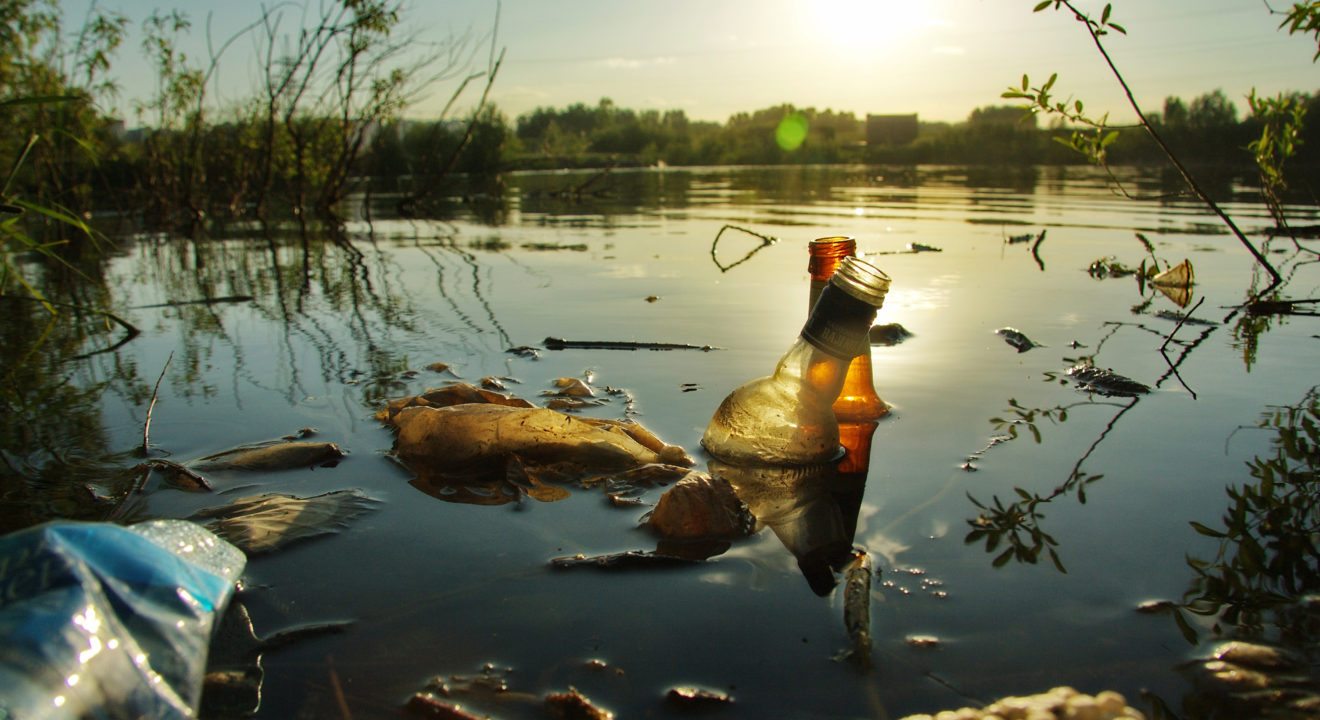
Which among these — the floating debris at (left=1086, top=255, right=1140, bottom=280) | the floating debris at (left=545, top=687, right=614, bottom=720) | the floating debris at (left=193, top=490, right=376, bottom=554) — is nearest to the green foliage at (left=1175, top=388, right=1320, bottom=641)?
the floating debris at (left=545, top=687, right=614, bottom=720)

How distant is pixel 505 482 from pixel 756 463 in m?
0.60

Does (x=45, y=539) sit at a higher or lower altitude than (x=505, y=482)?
higher

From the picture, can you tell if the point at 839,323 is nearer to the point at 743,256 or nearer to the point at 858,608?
the point at 858,608

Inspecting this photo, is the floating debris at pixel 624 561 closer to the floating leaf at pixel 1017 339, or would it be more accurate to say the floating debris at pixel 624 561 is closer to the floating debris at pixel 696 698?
the floating debris at pixel 696 698

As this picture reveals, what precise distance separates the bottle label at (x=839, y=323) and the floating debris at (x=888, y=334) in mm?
1612

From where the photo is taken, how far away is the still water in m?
1.16

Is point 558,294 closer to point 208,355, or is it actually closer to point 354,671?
point 208,355

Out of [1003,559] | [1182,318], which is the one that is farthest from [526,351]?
[1182,318]

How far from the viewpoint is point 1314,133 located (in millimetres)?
21688

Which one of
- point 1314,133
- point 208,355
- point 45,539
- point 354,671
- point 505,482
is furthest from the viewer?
point 1314,133

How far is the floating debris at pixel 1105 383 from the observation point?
8.75ft

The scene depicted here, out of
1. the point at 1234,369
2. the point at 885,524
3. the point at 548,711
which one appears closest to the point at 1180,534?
the point at 885,524

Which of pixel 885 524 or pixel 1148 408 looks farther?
pixel 1148 408

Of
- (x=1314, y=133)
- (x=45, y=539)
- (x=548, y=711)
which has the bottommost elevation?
(x=548, y=711)
